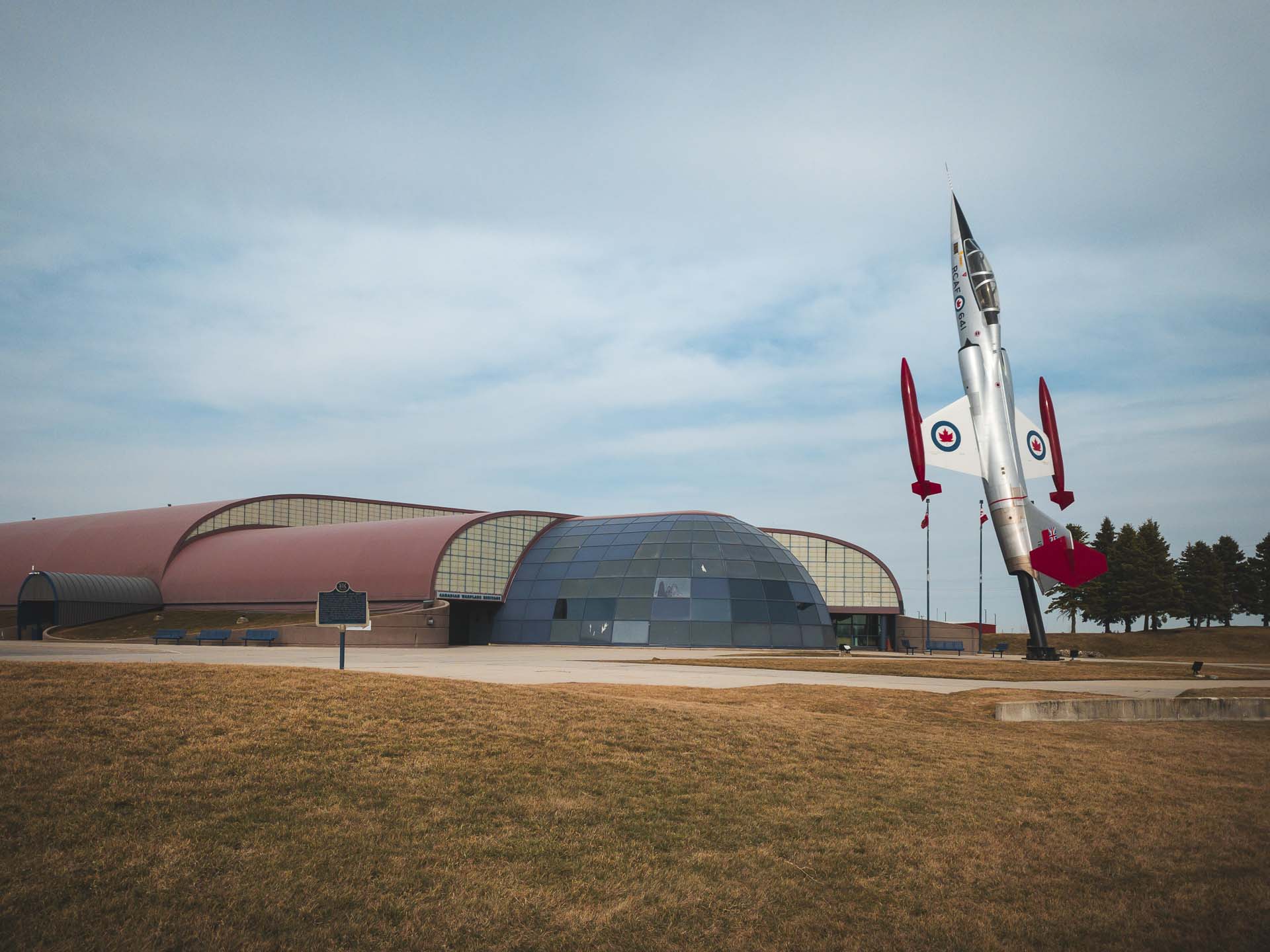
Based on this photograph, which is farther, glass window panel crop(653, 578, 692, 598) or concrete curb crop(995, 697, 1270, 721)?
glass window panel crop(653, 578, 692, 598)

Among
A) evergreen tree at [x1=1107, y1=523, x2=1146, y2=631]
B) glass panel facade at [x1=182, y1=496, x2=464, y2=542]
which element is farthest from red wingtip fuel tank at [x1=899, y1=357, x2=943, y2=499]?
evergreen tree at [x1=1107, y1=523, x2=1146, y2=631]

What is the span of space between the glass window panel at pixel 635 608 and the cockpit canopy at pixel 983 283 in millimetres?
21746

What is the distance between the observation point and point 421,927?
7.70m

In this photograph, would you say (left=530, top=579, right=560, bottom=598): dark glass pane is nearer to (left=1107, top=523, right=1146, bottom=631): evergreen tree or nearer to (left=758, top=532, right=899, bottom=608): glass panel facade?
(left=758, top=532, right=899, bottom=608): glass panel facade

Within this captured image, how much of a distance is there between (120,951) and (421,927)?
2095 millimetres

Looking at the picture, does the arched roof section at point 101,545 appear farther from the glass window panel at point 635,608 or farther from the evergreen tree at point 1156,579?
the evergreen tree at point 1156,579

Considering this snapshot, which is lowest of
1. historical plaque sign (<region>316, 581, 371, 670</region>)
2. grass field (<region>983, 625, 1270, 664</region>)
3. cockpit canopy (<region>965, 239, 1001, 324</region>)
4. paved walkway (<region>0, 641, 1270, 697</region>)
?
grass field (<region>983, 625, 1270, 664</region>)

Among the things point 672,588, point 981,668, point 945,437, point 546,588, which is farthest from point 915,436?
point 546,588

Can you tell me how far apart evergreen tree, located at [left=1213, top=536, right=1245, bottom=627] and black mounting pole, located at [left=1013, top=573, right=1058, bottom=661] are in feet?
196

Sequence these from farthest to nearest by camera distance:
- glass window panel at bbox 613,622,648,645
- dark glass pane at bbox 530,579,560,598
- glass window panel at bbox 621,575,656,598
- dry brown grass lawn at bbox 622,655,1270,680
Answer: dark glass pane at bbox 530,579,560,598, glass window panel at bbox 621,575,656,598, glass window panel at bbox 613,622,648,645, dry brown grass lawn at bbox 622,655,1270,680

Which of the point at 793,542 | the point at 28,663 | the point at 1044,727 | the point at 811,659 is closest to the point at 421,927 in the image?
the point at 28,663

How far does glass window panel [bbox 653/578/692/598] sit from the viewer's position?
51.7 meters

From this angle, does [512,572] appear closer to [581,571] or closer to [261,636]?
[581,571]

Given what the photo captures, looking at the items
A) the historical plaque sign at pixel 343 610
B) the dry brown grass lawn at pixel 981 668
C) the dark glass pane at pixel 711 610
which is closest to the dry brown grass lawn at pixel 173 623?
the dark glass pane at pixel 711 610
